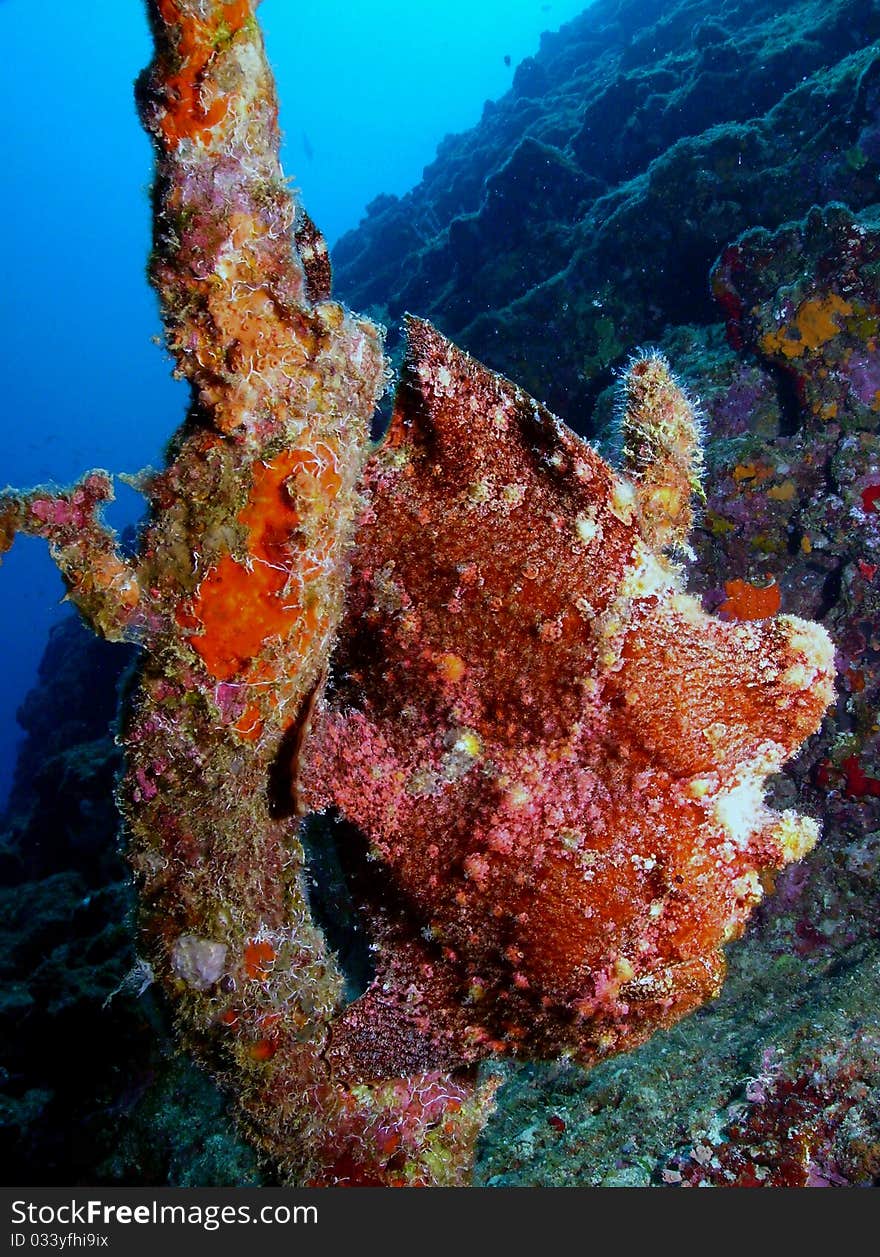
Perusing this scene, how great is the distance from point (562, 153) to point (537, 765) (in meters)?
15.4

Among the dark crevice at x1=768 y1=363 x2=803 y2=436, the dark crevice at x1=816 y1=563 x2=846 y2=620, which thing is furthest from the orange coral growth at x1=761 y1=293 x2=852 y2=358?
the dark crevice at x1=816 y1=563 x2=846 y2=620

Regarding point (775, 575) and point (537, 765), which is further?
point (775, 575)

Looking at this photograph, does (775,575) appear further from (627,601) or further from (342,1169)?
(342,1169)

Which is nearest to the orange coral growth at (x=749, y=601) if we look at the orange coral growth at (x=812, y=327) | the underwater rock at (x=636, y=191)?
the orange coral growth at (x=812, y=327)

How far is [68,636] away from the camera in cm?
1611

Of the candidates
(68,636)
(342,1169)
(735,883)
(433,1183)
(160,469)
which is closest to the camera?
(160,469)

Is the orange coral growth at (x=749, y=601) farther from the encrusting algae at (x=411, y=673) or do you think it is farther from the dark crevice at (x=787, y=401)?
the encrusting algae at (x=411, y=673)

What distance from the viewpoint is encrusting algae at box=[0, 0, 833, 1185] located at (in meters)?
1.74

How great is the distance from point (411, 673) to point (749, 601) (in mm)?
4522

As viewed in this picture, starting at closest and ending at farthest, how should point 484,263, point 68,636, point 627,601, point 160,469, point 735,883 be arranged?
1. point 160,469
2. point 627,601
3. point 735,883
4. point 484,263
5. point 68,636

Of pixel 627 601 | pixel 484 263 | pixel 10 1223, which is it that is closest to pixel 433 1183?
pixel 10 1223

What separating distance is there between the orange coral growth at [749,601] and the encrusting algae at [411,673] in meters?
3.78

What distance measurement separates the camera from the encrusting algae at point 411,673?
5.72ft

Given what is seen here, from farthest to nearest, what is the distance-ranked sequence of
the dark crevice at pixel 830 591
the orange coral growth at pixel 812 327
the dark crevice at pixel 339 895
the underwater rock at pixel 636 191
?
1. the underwater rock at pixel 636 191
2. the orange coral growth at pixel 812 327
3. the dark crevice at pixel 830 591
4. the dark crevice at pixel 339 895
